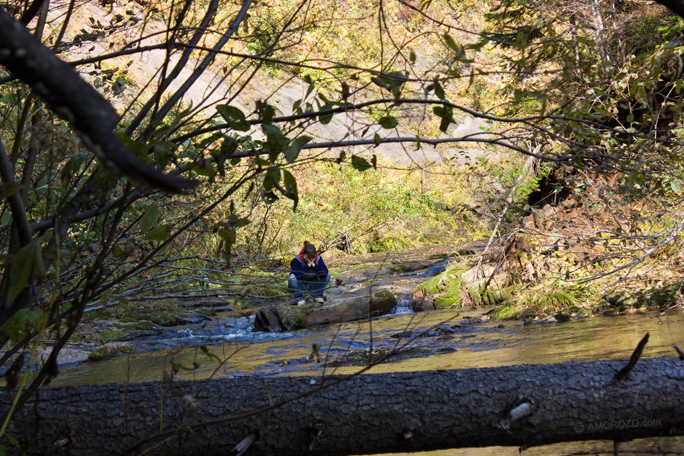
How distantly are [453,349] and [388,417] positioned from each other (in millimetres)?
4754

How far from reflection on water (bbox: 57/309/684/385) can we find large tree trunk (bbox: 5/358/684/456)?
280 centimetres

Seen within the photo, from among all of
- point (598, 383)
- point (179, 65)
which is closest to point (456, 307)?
point (598, 383)

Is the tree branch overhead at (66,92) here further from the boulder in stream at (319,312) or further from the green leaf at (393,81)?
the boulder in stream at (319,312)

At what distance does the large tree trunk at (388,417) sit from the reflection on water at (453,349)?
9.20 ft

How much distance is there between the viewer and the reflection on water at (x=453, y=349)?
6.46 metres

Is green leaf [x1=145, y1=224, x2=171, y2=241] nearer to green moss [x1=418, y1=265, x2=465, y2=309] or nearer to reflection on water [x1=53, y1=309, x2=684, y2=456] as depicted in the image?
reflection on water [x1=53, y1=309, x2=684, y2=456]

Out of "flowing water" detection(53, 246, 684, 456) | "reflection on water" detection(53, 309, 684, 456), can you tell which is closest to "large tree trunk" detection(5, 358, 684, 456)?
"flowing water" detection(53, 246, 684, 456)

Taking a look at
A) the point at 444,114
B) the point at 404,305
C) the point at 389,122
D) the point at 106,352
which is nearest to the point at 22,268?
the point at 389,122

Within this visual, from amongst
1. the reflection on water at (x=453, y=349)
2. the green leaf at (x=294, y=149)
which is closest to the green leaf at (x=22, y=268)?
the green leaf at (x=294, y=149)

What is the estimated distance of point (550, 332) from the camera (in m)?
7.96

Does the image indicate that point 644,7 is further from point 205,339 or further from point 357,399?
point 357,399

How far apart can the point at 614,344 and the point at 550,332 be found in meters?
1.29

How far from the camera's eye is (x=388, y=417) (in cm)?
286

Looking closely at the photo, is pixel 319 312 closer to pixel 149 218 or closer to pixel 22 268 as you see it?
pixel 149 218
